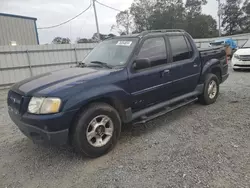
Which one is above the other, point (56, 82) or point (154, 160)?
point (56, 82)

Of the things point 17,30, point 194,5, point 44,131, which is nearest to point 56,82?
point 44,131

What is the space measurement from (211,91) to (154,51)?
2.18 m

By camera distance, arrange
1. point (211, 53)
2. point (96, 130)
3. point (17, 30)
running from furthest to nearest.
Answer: point (17, 30) → point (211, 53) → point (96, 130)

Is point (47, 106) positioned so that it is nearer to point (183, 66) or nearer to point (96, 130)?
point (96, 130)

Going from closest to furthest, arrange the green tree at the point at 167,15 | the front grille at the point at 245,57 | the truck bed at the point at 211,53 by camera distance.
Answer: the truck bed at the point at 211,53 → the front grille at the point at 245,57 → the green tree at the point at 167,15

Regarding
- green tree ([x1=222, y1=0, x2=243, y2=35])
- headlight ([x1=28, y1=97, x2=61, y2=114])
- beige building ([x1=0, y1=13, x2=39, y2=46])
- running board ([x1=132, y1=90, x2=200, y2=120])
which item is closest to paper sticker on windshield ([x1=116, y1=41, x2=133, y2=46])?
running board ([x1=132, y1=90, x2=200, y2=120])

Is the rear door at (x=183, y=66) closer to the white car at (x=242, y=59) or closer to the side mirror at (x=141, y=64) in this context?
the side mirror at (x=141, y=64)

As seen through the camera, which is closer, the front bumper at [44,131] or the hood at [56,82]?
the front bumper at [44,131]

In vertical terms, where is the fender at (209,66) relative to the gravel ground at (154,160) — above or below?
above

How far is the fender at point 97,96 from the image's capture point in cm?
283

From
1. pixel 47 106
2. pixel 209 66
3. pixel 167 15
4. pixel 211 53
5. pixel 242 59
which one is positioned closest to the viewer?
pixel 47 106

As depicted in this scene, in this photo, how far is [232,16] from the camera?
185 ft

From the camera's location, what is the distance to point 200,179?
2.51 meters

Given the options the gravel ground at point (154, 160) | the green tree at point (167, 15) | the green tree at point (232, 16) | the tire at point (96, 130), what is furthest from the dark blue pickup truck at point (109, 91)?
the green tree at point (232, 16)
